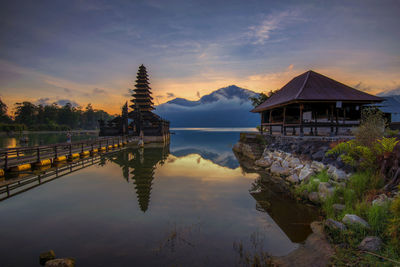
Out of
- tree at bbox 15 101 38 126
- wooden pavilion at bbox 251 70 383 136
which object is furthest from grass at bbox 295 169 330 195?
tree at bbox 15 101 38 126

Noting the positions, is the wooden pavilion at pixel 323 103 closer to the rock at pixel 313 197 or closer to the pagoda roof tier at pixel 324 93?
the pagoda roof tier at pixel 324 93

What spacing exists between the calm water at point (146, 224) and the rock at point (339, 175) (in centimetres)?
225

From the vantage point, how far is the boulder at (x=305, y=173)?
9.38m

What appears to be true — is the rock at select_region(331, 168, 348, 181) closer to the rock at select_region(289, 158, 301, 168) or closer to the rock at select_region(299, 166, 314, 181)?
the rock at select_region(299, 166, 314, 181)

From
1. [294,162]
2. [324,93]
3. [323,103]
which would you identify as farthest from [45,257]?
[323,103]

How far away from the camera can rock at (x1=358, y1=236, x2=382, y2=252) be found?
4078 millimetres

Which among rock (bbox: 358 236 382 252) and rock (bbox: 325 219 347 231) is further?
rock (bbox: 325 219 347 231)

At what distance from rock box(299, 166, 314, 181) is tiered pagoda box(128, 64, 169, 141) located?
2747 centimetres

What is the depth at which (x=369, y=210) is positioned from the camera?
5.39 m

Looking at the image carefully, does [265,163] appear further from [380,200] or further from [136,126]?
[136,126]

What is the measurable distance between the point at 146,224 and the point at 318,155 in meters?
9.26

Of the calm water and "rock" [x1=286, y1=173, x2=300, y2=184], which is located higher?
"rock" [x1=286, y1=173, x2=300, y2=184]

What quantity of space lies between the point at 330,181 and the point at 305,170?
5.72 ft

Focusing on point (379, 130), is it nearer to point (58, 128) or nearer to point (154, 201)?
point (154, 201)
